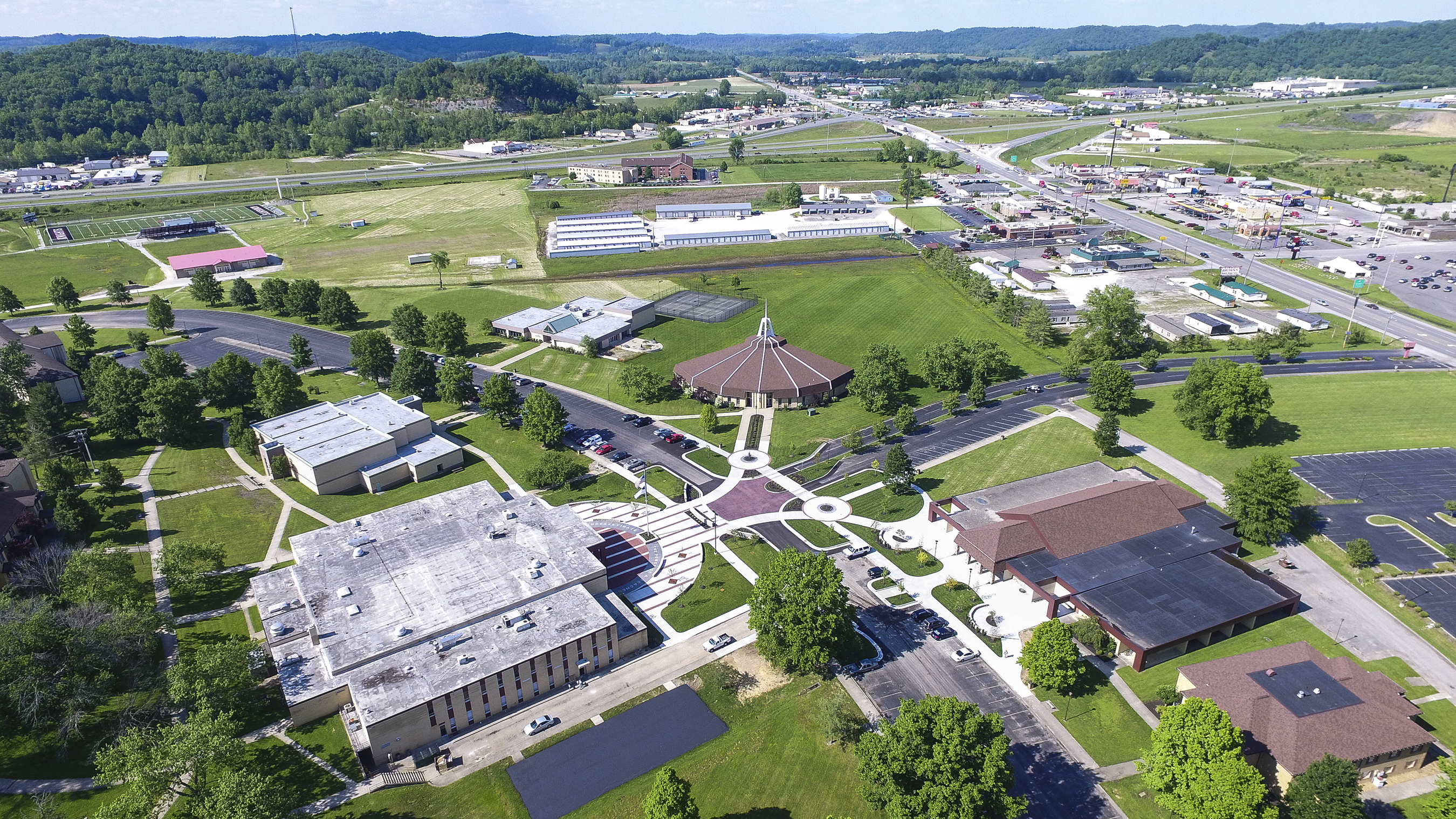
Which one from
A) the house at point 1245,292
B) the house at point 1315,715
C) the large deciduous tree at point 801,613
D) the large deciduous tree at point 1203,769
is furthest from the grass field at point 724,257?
the large deciduous tree at point 1203,769

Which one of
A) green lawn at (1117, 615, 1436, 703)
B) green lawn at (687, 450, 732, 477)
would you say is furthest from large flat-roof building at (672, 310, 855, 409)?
green lawn at (1117, 615, 1436, 703)

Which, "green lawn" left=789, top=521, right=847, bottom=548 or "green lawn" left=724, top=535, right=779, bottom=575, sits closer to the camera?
"green lawn" left=724, top=535, right=779, bottom=575

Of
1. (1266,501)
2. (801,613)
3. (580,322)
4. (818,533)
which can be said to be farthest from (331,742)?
(580,322)

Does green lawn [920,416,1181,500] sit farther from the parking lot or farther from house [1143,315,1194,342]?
house [1143,315,1194,342]

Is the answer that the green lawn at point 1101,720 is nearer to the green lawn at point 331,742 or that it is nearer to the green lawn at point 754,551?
the green lawn at point 754,551

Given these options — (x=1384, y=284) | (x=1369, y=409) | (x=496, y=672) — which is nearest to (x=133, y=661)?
(x=496, y=672)

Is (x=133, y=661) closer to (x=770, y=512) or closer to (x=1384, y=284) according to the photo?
(x=770, y=512)

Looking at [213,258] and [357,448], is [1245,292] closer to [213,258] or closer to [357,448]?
[357,448]
